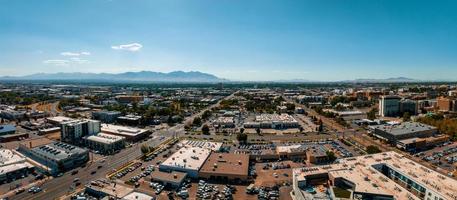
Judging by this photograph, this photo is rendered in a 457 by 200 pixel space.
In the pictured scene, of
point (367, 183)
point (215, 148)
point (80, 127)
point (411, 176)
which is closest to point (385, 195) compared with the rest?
point (367, 183)

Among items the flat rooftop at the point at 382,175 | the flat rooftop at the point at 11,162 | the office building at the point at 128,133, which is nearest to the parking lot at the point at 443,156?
the flat rooftop at the point at 382,175

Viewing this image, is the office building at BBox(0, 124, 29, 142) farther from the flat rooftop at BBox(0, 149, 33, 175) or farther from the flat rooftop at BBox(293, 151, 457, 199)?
the flat rooftop at BBox(293, 151, 457, 199)

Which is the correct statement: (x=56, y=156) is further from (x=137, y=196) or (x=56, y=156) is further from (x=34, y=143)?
(x=137, y=196)

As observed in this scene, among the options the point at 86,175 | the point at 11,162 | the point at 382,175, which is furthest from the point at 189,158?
the point at 11,162

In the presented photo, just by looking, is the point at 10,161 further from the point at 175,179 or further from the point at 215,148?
the point at 215,148

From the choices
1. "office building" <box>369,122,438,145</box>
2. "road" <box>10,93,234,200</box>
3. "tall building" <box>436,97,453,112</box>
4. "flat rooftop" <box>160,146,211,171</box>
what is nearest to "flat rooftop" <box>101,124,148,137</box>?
"road" <box>10,93,234,200</box>

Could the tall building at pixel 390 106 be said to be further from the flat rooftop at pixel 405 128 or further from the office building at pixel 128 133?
the office building at pixel 128 133
